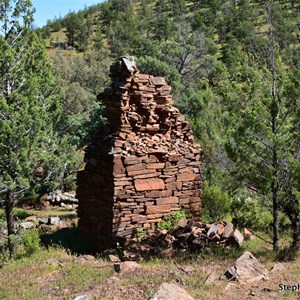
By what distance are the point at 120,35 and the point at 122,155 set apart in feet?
177

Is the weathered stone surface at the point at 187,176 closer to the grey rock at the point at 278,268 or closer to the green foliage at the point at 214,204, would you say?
the green foliage at the point at 214,204

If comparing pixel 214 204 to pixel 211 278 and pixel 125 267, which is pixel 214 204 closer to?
pixel 125 267

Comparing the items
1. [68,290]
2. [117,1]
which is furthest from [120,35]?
[68,290]

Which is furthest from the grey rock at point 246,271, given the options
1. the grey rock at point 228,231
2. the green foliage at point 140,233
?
the green foliage at point 140,233

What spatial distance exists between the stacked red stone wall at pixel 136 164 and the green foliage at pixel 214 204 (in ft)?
4.89

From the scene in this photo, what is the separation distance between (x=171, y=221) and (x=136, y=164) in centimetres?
193

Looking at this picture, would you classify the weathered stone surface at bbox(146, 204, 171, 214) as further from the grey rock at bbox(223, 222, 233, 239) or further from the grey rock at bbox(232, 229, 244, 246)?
the grey rock at bbox(232, 229, 244, 246)

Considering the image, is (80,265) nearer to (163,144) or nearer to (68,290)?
(68,290)

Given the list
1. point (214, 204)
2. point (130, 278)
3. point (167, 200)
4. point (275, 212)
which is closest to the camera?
point (130, 278)

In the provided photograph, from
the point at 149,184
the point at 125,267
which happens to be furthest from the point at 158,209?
the point at 125,267

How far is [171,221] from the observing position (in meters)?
11.9

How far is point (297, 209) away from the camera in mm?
10008

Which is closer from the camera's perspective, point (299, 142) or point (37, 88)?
point (299, 142)

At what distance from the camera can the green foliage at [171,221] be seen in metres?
11.7
